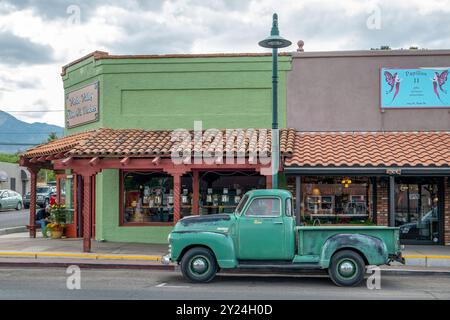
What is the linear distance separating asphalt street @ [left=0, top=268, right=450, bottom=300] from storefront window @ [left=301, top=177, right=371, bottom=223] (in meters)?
4.81

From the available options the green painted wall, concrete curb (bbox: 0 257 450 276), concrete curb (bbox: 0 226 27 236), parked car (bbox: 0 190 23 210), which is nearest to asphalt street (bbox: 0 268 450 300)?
concrete curb (bbox: 0 257 450 276)

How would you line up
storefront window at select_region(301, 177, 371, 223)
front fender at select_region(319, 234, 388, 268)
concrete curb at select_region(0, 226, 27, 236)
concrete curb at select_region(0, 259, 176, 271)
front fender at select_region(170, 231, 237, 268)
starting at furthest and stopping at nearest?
concrete curb at select_region(0, 226, 27, 236) → storefront window at select_region(301, 177, 371, 223) → concrete curb at select_region(0, 259, 176, 271) → front fender at select_region(170, 231, 237, 268) → front fender at select_region(319, 234, 388, 268)

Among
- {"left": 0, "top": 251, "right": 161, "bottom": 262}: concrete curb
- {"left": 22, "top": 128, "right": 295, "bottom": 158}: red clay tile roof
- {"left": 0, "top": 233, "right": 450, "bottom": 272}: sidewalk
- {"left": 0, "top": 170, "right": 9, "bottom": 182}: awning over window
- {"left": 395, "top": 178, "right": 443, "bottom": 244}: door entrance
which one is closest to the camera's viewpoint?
{"left": 0, "top": 233, "right": 450, "bottom": 272}: sidewalk

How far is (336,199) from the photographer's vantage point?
1839 centimetres

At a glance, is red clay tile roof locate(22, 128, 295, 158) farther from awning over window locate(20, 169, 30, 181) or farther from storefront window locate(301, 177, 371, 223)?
awning over window locate(20, 169, 30, 181)

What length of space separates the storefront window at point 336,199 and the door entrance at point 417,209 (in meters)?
1.11

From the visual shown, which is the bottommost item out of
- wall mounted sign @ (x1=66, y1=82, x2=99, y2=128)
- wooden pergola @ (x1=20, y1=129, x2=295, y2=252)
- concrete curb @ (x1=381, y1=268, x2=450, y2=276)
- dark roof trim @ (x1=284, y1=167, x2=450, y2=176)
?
concrete curb @ (x1=381, y1=268, x2=450, y2=276)

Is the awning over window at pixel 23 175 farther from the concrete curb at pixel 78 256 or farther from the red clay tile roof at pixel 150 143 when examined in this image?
the concrete curb at pixel 78 256

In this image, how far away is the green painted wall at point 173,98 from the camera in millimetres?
18906

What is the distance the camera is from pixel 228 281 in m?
12.5

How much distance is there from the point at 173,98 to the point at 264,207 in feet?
27.1

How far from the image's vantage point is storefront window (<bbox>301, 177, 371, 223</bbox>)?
1834cm
